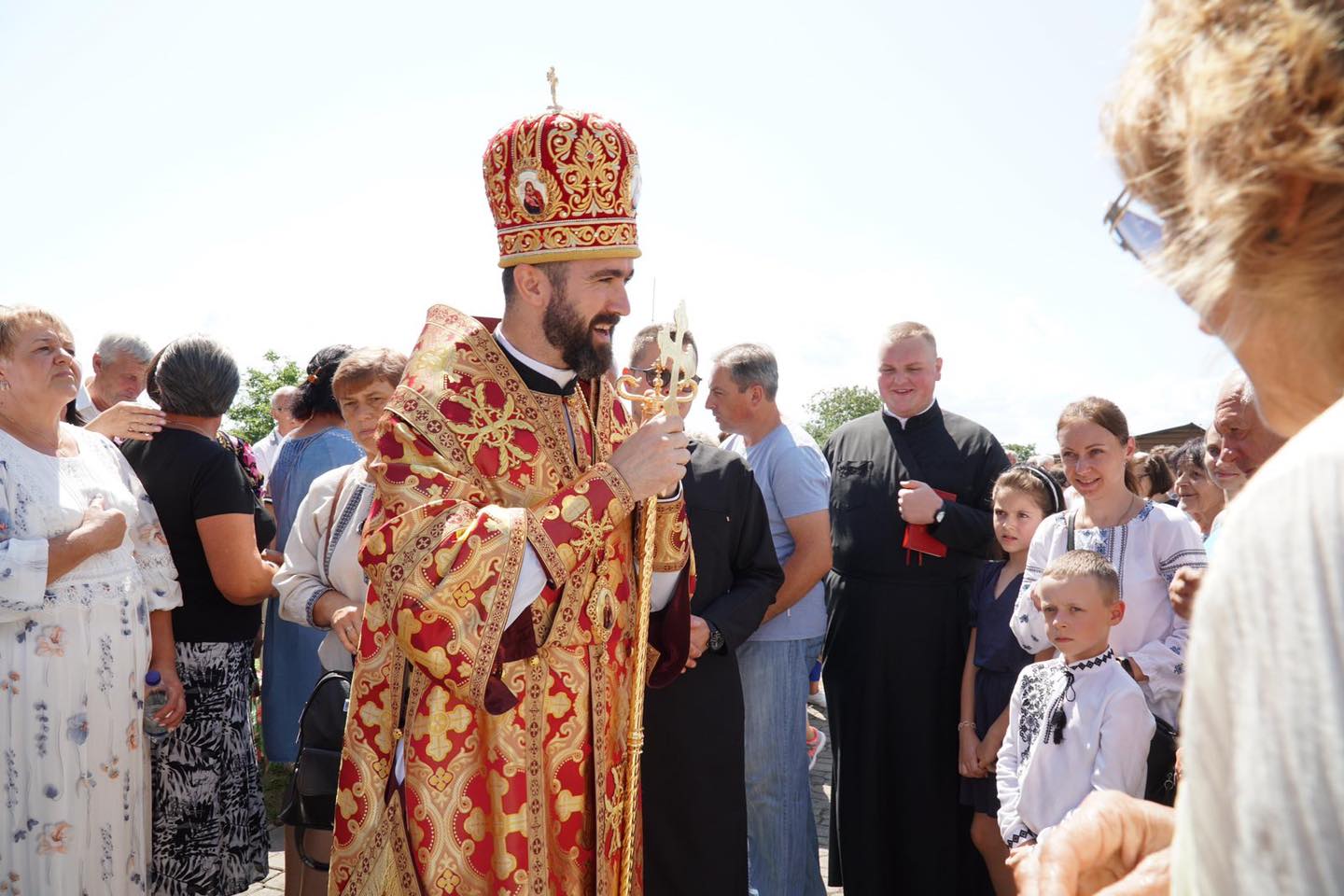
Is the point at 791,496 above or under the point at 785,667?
above

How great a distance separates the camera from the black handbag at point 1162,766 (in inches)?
137

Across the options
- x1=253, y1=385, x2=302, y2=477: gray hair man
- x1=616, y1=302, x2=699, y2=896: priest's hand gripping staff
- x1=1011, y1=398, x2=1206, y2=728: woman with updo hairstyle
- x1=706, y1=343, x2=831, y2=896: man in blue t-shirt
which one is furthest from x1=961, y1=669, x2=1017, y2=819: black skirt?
x1=253, y1=385, x2=302, y2=477: gray hair man

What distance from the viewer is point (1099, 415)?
425 centimetres

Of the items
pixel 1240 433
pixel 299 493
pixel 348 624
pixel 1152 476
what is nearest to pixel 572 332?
pixel 348 624

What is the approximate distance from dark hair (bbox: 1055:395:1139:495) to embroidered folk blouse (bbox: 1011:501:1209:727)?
0.33 m

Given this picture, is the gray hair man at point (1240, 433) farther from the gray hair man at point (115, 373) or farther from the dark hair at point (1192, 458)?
the gray hair man at point (115, 373)

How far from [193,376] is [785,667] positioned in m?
2.79

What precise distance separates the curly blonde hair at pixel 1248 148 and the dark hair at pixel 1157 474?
7745 mm

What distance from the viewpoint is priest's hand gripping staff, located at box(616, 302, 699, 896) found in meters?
2.68

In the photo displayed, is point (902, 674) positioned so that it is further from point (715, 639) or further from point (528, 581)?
point (528, 581)

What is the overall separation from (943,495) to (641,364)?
1.55 metres

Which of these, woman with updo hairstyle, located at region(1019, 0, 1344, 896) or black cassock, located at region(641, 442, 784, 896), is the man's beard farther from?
woman with updo hairstyle, located at region(1019, 0, 1344, 896)

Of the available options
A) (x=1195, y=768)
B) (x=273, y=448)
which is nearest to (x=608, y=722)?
(x=1195, y=768)

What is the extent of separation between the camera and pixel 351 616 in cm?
337
